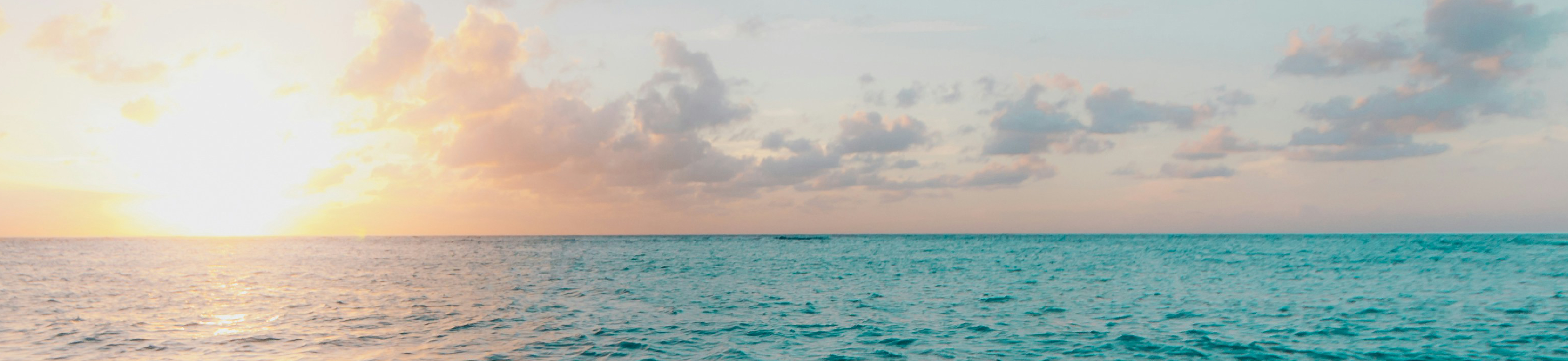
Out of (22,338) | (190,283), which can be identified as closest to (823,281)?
(22,338)

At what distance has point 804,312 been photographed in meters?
36.3

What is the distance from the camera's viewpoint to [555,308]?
38.1 metres

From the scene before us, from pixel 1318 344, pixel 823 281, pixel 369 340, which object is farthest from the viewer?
pixel 823 281

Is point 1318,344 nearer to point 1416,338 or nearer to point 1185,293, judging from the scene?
point 1416,338

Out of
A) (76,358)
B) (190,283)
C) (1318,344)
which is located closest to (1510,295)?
(1318,344)

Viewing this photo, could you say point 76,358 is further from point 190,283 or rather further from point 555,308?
point 190,283

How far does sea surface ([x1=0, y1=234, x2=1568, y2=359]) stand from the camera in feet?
85.8

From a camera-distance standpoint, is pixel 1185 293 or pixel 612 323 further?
pixel 1185 293

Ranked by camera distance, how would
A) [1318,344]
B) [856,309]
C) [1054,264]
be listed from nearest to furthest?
[1318,344]
[856,309]
[1054,264]

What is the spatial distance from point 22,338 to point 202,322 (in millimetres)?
5537

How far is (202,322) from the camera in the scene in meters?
33.3

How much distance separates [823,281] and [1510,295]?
3843 centimetres

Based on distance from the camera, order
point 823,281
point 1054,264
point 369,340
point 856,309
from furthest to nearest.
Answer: point 1054,264 → point 823,281 → point 856,309 → point 369,340

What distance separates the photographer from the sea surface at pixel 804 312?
85.8 ft
